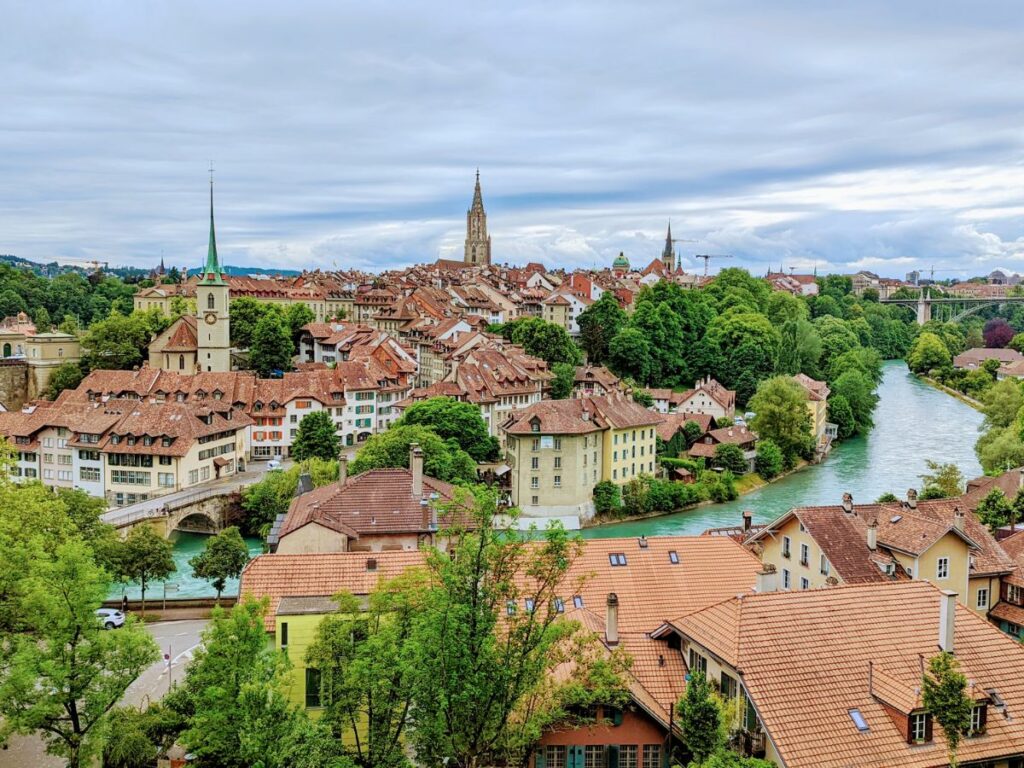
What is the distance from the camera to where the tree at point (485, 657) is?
13539 millimetres

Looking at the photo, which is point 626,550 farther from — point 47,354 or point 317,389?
point 47,354

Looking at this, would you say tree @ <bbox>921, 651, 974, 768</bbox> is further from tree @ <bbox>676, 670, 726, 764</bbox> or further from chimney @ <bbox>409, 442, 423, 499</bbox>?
chimney @ <bbox>409, 442, 423, 499</bbox>

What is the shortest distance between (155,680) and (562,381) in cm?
4753

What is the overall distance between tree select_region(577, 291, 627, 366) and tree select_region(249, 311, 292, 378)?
1002 inches

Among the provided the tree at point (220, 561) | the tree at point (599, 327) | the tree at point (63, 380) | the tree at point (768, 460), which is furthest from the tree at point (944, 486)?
the tree at point (63, 380)

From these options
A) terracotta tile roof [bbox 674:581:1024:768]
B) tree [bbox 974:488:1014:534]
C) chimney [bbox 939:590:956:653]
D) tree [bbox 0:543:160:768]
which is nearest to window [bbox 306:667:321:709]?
tree [bbox 0:543:160:768]

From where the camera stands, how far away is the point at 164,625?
1164 inches

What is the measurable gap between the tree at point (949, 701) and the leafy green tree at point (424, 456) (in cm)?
2880

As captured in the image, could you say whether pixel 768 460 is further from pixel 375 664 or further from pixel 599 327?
pixel 375 664

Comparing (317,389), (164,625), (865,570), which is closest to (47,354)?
(317,389)

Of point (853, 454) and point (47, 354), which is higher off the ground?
point (47, 354)

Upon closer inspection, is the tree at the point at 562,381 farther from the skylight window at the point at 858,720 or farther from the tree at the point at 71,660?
the tree at the point at 71,660

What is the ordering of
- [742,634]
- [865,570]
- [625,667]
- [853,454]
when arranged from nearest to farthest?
[625,667]
[742,634]
[865,570]
[853,454]

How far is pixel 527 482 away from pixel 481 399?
11.4 meters
